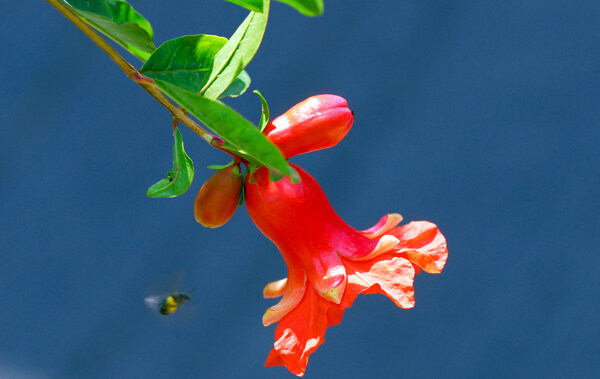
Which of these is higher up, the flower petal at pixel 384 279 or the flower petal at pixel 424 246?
the flower petal at pixel 424 246

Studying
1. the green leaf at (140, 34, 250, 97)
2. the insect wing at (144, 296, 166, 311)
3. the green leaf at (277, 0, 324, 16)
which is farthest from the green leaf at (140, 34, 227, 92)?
the insect wing at (144, 296, 166, 311)

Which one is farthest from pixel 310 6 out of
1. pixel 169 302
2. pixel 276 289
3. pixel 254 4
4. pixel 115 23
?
pixel 169 302

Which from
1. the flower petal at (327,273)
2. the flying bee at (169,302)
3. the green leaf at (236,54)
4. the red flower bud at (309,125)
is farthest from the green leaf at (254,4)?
the flying bee at (169,302)

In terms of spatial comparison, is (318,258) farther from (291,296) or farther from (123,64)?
(123,64)

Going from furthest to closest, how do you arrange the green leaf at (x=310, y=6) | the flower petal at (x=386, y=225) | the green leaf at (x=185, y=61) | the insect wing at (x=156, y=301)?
the insect wing at (x=156, y=301)
the flower petal at (x=386, y=225)
the green leaf at (x=185, y=61)
the green leaf at (x=310, y=6)

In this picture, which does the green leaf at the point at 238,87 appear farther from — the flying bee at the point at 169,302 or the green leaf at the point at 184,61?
the flying bee at the point at 169,302

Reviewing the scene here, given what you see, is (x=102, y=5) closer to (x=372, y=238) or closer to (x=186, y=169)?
(x=186, y=169)

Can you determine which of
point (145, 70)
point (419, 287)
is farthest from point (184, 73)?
point (419, 287)
